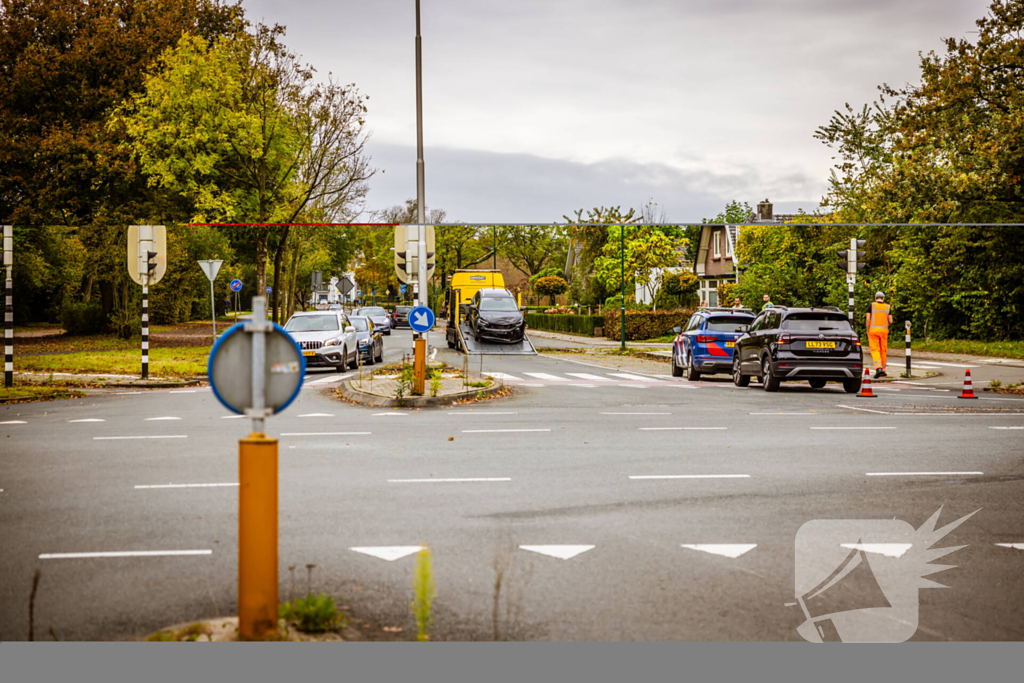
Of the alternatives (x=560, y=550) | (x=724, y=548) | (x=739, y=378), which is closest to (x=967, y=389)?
(x=739, y=378)

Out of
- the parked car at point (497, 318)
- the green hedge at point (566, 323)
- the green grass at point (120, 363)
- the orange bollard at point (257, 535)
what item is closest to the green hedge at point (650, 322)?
the green hedge at point (566, 323)

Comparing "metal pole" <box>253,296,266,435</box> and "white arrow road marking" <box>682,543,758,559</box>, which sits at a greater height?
"metal pole" <box>253,296,266,435</box>

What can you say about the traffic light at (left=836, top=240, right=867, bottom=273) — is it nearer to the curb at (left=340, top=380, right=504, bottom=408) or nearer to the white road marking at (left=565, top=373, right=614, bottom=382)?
the white road marking at (left=565, top=373, right=614, bottom=382)

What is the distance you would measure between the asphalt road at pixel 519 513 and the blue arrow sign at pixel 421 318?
321cm

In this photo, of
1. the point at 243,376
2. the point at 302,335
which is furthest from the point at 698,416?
the point at 302,335

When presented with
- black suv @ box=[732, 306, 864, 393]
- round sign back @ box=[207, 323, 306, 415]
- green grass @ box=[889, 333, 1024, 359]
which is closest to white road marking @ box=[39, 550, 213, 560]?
round sign back @ box=[207, 323, 306, 415]

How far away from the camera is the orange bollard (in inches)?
165

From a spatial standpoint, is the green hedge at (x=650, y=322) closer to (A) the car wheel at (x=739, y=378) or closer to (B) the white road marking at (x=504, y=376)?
(B) the white road marking at (x=504, y=376)

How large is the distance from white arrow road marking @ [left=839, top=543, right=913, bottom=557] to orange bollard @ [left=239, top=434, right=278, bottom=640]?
370 cm

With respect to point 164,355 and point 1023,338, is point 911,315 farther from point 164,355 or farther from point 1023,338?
point 164,355

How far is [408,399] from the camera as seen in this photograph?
17.0 m

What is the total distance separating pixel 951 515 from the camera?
732 cm

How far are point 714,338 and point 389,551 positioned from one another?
18565 mm

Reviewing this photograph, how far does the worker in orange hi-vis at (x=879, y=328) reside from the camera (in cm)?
2294
